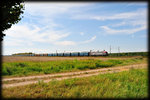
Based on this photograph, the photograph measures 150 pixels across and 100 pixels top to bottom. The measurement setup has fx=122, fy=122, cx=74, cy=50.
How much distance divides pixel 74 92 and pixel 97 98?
1.03m

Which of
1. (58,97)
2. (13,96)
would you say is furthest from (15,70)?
(58,97)

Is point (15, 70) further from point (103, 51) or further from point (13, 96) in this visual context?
point (103, 51)

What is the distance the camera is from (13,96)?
4.84 meters

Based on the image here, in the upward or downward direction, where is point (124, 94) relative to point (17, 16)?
downward

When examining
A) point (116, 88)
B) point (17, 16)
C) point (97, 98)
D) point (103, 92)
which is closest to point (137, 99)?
point (116, 88)

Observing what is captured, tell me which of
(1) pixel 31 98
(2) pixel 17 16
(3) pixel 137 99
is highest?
(2) pixel 17 16

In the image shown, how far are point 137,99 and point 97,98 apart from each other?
1920 mm

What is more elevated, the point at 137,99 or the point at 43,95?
the point at 43,95

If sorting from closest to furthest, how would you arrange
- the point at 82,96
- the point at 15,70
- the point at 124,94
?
the point at 82,96
the point at 124,94
the point at 15,70

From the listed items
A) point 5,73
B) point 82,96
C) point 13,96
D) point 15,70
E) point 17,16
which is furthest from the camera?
point 15,70

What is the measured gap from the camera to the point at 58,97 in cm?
507

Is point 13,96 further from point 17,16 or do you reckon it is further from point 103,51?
point 103,51

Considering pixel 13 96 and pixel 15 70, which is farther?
pixel 15 70

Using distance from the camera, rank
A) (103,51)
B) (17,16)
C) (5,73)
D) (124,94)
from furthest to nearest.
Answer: (103,51), (5,73), (17,16), (124,94)
